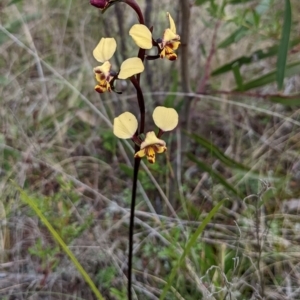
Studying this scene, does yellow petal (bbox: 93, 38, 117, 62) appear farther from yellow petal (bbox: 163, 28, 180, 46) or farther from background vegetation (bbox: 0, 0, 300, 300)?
background vegetation (bbox: 0, 0, 300, 300)

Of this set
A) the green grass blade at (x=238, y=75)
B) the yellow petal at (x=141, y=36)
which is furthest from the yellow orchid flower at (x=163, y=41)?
the green grass blade at (x=238, y=75)

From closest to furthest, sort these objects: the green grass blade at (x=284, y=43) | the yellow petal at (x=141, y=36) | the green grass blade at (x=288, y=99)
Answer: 1. the yellow petal at (x=141, y=36)
2. the green grass blade at (x=284, y=43)
3. the green grass blade at (x=288, y=99)

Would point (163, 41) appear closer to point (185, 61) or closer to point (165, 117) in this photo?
point (165, 117)

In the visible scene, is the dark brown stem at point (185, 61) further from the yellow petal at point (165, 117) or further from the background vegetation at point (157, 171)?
the yellow petal at point (165, 117)

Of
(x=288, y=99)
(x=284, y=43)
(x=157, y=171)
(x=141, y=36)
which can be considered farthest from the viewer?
(x=157, y=171)

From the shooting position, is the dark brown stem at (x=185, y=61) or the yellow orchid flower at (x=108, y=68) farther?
the dark brown stem at (x=185, y=61)

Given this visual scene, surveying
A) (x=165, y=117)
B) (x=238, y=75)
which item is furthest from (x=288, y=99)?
(x=165, y=117)

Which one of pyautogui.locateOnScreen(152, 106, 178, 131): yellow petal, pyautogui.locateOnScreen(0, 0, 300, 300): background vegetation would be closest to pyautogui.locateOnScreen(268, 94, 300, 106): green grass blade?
pyautogui.locateOnScreen(0, 0, 300, 300): background vegetation

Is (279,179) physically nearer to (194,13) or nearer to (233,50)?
(233,50)
